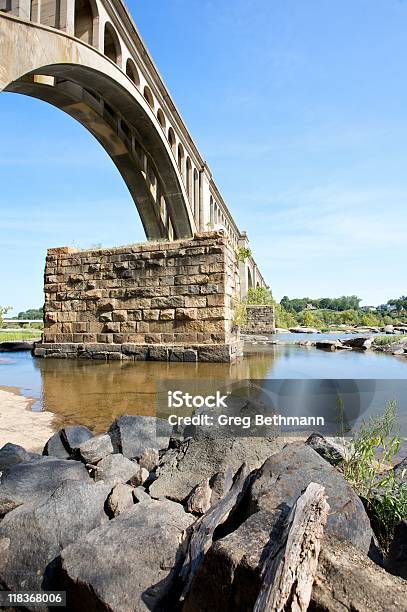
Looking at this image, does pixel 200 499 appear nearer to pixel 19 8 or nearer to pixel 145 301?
pixel 145 301

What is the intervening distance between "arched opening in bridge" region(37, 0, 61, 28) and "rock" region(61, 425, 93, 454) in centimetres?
1055

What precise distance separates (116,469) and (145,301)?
20.1 ft

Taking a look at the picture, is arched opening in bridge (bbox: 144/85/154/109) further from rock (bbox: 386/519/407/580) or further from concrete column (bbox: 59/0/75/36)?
rock (bbox: 386/519/407/580)

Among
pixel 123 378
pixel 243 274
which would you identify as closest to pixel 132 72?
pixel 123 378

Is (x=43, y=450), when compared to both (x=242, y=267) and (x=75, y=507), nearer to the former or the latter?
(x=75, y=507)

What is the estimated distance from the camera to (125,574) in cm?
120

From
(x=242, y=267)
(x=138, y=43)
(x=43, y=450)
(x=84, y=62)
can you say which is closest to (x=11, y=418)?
(x=43, y=450)

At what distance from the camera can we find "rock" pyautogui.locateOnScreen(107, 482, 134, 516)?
61.7 inches

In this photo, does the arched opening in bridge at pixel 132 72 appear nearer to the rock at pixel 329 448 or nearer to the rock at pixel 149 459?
the rock at pixel 149 459

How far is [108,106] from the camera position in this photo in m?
15.9

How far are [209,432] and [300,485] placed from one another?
0.75 metres

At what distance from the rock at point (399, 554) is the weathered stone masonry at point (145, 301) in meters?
5.75

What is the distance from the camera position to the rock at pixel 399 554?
3.86 ft

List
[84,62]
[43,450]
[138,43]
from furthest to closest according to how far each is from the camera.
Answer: [138,43]
[84,62]
[43,450]
